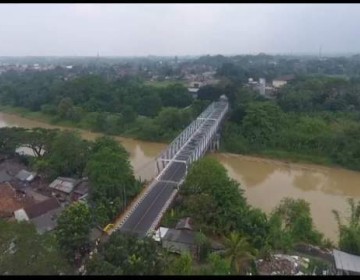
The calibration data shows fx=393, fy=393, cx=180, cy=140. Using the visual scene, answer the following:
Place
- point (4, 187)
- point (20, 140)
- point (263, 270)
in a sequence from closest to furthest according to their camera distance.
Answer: point (263, 270)
point (4, 187)
point (20, 140)

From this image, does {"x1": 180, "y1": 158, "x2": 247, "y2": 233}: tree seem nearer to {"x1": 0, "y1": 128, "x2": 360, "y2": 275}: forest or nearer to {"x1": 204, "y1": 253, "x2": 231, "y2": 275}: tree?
{"x1": 0, "y1": 128, "x2": 360, "y2": 275}: forest

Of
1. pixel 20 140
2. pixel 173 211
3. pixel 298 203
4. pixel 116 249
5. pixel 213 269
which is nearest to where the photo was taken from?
pixel 116 249

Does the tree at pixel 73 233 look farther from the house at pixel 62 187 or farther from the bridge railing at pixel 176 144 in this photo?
the bridge railing at pixel 176 144

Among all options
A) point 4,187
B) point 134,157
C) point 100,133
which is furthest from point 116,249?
point 100,133

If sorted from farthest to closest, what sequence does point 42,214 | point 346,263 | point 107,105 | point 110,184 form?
point 107,105
point 110,184
point 42,214
point 346,263

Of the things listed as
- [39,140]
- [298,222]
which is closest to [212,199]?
[298,222]

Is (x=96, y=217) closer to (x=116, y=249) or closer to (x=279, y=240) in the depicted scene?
A: (x=116, y=249)

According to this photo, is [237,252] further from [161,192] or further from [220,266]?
[161,192]
